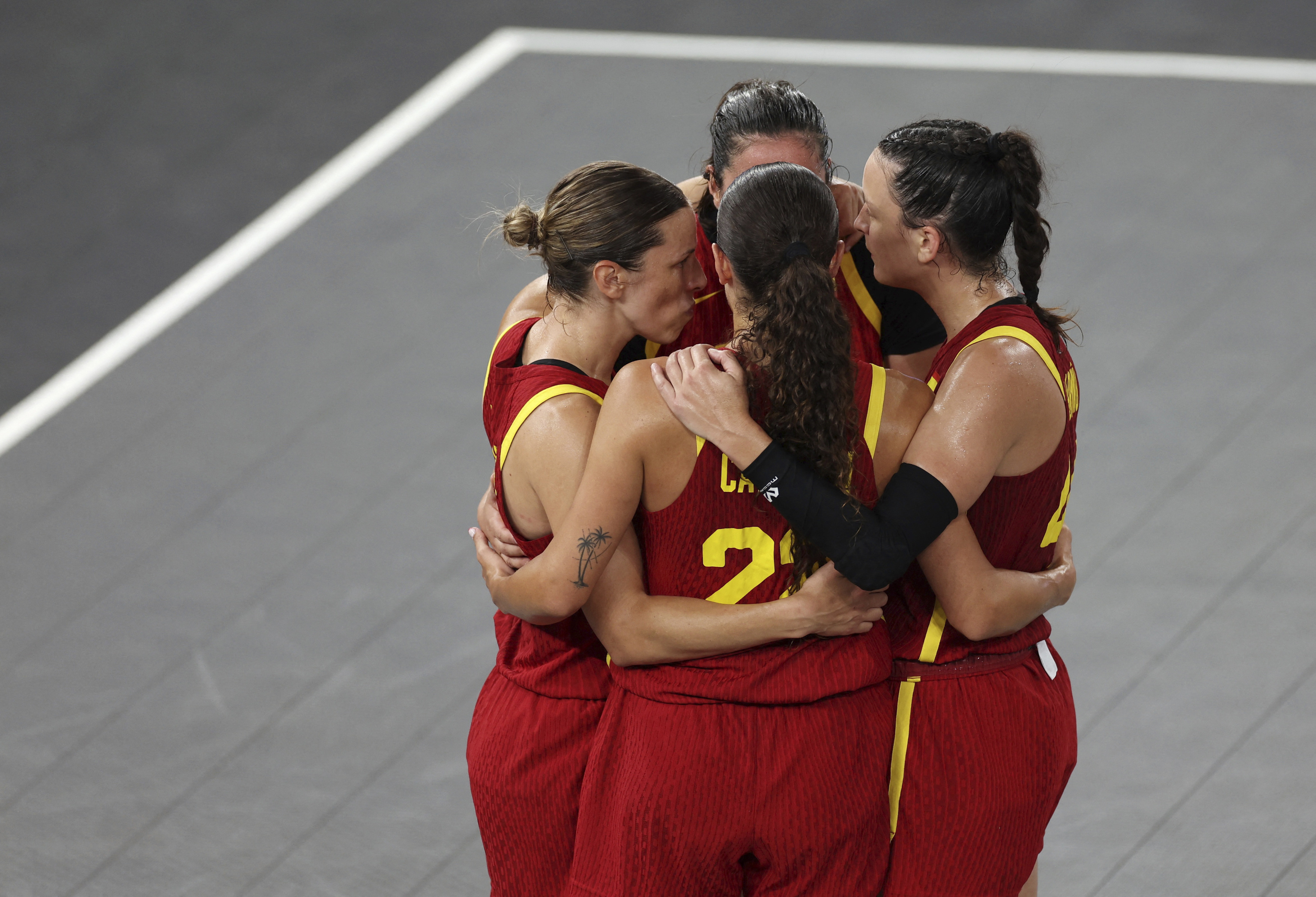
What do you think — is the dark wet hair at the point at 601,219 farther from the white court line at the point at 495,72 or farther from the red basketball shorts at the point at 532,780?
the white court line at the point at 495,72

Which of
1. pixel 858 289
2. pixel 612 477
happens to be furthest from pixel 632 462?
pixel 858 289

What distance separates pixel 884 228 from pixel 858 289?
16.3 inches

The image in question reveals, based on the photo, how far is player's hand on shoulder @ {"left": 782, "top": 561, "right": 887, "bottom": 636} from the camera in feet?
6.39

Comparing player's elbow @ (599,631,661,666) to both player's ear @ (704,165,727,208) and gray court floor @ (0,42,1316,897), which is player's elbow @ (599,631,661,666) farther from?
gray court floor @ (0,42,1316,897)

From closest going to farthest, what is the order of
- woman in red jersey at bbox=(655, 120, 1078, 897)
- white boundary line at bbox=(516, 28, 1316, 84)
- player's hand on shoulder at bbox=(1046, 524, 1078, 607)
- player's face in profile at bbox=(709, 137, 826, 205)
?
woman in red jersey at bbox=(655, 120, 1078, 897) → player's hand on shoulder at bbox=(1046, 524, 1078, 607) → player's face in profile at bbox=(709, 137, 826, 205) → white boundary line at bbox=(516, 28, 1316, 84)

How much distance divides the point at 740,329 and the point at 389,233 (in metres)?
4.12

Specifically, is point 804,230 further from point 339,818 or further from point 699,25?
point 699,25

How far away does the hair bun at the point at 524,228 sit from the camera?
220 centimetres

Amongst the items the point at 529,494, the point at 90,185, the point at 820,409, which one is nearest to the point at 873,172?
the point at 820,409

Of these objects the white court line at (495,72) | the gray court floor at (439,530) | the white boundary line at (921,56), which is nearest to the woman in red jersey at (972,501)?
the gray court floor at (439,530)

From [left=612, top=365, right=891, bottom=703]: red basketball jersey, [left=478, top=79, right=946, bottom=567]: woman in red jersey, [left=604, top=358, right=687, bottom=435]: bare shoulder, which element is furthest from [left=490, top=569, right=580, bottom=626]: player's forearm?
[left=478, top=79, right=946, bottom=567]: woman in red jersey

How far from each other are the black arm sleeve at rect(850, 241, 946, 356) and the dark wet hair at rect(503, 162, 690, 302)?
52 cm

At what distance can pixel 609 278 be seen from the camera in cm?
215

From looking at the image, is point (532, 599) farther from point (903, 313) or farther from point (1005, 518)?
point (903, 313)
